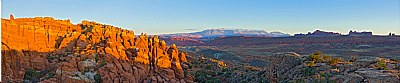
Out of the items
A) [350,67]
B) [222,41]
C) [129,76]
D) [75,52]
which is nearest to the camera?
[350,67]

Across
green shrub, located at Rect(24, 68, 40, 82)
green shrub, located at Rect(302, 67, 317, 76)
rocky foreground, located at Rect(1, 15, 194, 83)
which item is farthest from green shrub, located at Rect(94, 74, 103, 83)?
green shrub, located at Rect(302, 67, 317, 76)

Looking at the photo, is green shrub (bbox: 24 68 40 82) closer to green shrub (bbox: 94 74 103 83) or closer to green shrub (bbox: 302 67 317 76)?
green shrub (bbox: 94 74 103 83)

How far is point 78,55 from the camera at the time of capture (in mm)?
18578

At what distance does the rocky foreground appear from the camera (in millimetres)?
16578

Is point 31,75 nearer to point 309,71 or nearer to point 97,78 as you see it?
point 97,78

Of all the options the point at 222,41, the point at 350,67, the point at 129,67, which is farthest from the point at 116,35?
the point at 222,41

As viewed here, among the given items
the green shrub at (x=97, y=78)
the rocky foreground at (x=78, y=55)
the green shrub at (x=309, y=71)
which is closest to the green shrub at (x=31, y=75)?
the rocky foreground at (x=78, y=55)

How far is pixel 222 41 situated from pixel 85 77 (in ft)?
295

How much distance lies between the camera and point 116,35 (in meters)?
23.7

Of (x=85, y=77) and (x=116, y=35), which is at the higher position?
(x=116, y=35)

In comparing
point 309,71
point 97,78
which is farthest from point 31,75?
point 309,71

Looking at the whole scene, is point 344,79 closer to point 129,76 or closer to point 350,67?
point 350,67

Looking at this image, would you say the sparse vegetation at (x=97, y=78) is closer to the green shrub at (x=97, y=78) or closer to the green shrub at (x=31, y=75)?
the green shrub at (x=97, y=78)

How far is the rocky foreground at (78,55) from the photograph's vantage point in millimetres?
16578
